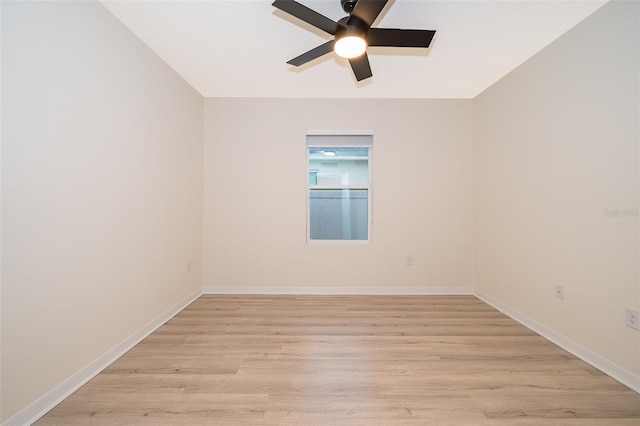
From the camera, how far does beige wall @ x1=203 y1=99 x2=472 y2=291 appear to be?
3414mm

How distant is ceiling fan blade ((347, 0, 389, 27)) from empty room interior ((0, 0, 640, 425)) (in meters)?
0.03

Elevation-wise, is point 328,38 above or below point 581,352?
above

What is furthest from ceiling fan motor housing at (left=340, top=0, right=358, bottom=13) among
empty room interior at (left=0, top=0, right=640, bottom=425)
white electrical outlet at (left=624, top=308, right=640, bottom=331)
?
white electrical outlet at (left=624, top=308, right=640, bottom=331)

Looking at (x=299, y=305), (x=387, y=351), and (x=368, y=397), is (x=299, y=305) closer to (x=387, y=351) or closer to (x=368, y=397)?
(x=387, y=351)

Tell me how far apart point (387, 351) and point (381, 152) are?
2325 mm

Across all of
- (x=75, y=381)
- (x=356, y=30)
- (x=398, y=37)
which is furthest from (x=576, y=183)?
(x=75, y=381)

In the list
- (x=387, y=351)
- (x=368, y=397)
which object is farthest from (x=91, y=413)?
(x=387, y=351)

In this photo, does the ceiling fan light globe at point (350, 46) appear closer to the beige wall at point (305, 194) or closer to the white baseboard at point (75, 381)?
the beige wall at point (305, 194)

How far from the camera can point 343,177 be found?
11.8ft

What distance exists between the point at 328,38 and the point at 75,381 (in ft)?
9.59

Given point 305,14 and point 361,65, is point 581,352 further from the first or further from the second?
point 305,14

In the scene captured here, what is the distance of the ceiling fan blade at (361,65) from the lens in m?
1.97

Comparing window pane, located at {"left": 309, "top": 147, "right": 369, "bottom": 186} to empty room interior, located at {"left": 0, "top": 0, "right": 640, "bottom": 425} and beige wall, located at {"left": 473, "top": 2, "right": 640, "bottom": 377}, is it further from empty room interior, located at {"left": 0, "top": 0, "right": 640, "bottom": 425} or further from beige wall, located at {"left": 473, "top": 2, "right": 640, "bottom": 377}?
beige wall, located at {"left": 473, "top": 2, "right": 640, "bottom": 377}

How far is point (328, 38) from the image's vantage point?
2.18 m
